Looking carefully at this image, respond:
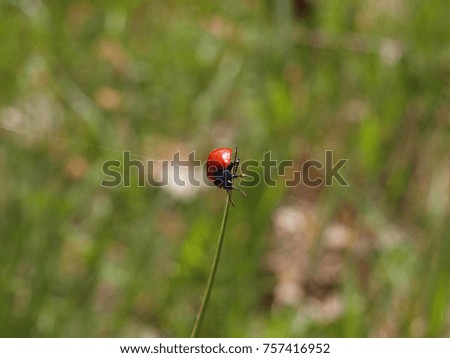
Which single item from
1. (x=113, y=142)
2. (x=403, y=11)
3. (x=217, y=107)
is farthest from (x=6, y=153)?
(x=403, y=11)

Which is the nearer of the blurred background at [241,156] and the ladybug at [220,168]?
the ladybug at [220,168]

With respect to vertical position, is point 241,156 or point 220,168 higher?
point 220,168

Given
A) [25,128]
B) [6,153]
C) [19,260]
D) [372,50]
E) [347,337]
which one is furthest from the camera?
[372,50]

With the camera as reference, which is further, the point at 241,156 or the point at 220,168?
the point at 241,156

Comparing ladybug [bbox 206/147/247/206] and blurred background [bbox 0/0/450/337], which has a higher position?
ladybug [bbox 206/147/247/206]

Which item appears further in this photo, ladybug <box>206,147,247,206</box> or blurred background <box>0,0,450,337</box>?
blurred background <box>0,0,450,337</box>

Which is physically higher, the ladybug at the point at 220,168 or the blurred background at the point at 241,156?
the ladybug at the point at 220,168

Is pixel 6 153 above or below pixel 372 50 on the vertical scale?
below

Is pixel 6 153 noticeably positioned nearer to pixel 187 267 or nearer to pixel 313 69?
pixel 187 267
